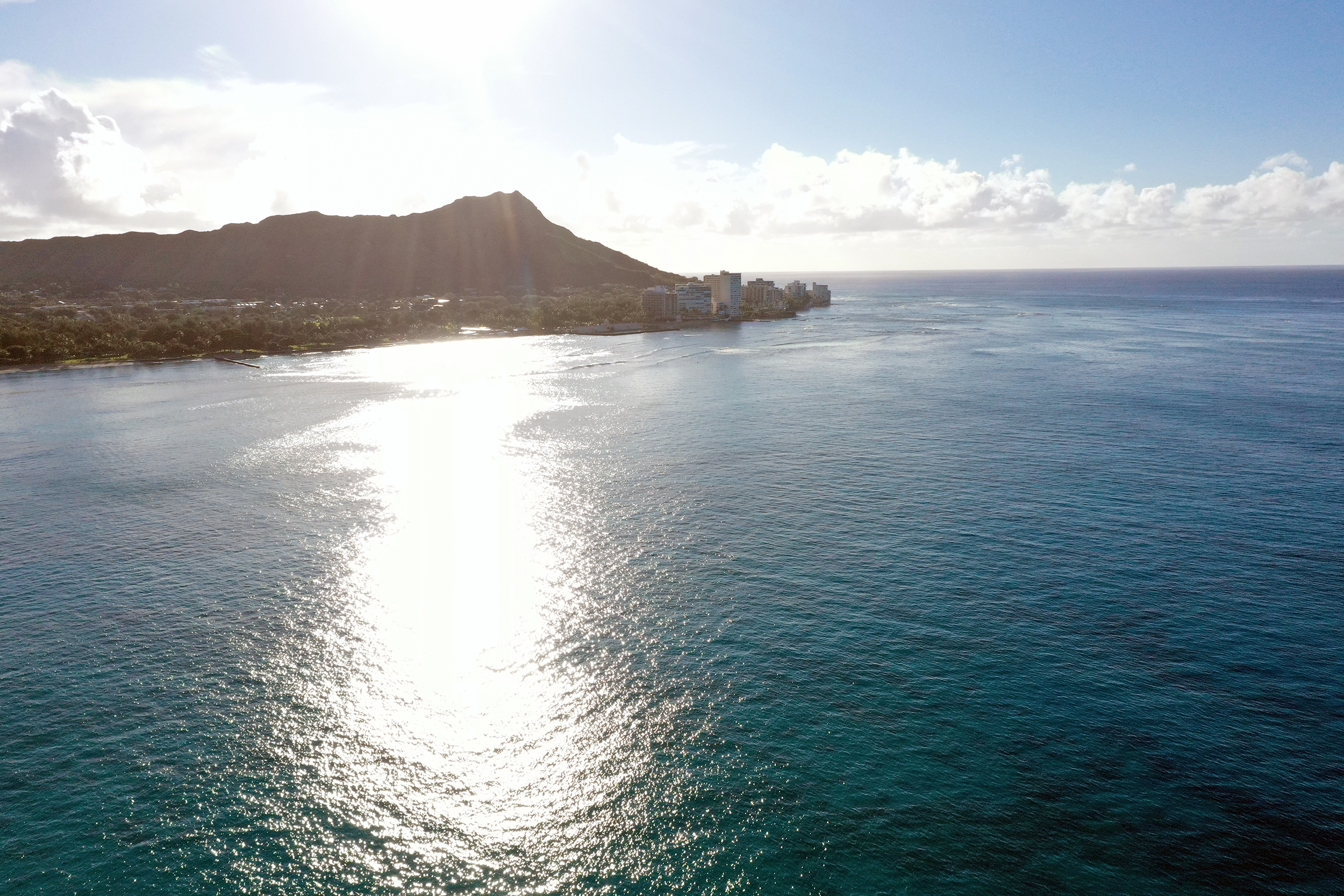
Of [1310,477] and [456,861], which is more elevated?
[1310,477]

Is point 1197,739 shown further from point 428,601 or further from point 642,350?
point 642,350

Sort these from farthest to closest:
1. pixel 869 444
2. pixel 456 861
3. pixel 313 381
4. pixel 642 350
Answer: pixel 642 350 < pixel 313 381 < pixel 869 444 < pixel 456 861

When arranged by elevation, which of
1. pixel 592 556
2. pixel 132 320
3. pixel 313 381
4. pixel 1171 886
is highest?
pixel 132 320

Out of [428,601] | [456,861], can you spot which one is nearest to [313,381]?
[428,601]

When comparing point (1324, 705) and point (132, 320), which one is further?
point (132, 320)

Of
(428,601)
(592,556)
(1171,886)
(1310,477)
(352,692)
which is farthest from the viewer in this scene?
(1310,477)

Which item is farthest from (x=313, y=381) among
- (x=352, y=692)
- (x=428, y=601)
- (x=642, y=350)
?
(x=352, y=692)
